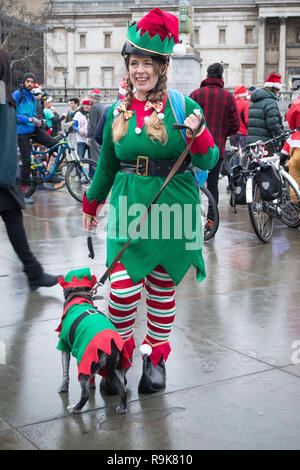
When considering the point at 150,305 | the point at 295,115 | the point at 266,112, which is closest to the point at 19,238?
the point at 150,305

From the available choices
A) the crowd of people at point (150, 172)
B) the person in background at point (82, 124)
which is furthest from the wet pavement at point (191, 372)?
the person in background at point (82, 124)

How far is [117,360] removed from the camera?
3199mm

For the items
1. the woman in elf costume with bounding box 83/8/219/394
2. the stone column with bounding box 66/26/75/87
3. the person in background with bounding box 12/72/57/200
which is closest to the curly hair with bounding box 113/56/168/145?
the woman in elf costume with bounding box 83/8/219/394

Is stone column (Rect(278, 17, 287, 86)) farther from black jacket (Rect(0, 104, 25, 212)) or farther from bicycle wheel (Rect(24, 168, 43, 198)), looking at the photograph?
black jacket (Rect(0, 104, 25, 212))

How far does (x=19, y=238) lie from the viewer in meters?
5.56

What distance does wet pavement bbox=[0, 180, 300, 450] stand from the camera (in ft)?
10.1

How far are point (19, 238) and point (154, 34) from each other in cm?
260

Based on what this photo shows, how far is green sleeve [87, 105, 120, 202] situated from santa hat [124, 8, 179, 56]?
1.33 ft

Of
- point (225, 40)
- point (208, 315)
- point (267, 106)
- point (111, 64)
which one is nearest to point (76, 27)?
point (111, 64)

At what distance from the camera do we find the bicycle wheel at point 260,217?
790 cm

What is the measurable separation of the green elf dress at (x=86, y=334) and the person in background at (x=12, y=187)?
185 cm

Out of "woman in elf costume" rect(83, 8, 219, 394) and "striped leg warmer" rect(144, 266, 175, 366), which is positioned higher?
"woman in elf costume" rect(83, 8, 219, 394)

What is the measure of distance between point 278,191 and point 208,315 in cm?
320

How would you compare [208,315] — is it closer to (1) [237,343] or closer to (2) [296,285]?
(1) [237,343]
